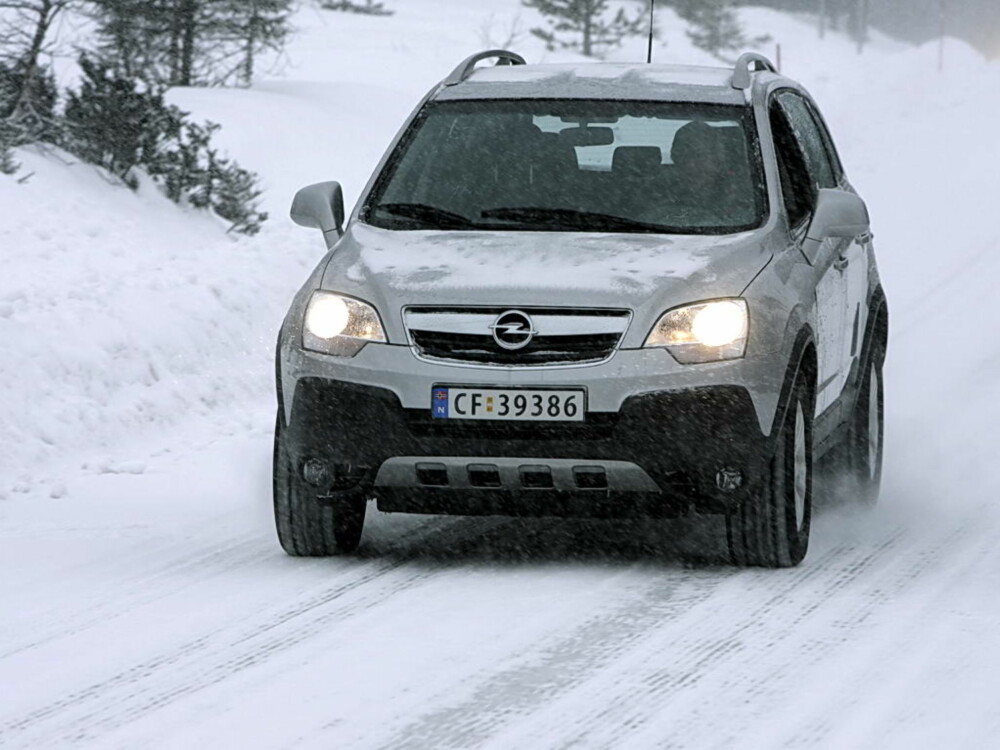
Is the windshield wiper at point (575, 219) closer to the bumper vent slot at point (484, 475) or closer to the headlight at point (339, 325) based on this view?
the headlight at point (339, 325)

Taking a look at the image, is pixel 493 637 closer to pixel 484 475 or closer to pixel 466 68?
pixel 484 475

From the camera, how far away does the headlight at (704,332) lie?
6906 mm

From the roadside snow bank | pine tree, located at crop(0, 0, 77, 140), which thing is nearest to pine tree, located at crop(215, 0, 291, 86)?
pine tree, located at crop(0, 0, 77, 140)

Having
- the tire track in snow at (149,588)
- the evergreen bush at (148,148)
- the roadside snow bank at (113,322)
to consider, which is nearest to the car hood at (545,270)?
the tire track in snow at (149,588)

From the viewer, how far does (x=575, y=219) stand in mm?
7613

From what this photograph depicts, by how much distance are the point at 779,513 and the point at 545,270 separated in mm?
1143

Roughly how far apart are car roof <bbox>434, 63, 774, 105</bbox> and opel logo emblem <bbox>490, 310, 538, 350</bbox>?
1591 mm

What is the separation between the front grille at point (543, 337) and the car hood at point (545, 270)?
4 centimetres

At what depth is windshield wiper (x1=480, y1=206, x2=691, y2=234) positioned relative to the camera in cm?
753

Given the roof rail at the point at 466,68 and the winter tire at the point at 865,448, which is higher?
the roof rail at the point at 466,68

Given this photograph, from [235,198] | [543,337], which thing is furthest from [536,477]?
[235,198]

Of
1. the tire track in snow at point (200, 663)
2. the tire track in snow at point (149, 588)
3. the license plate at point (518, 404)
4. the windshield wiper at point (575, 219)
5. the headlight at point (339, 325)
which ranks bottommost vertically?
the tire track in snow at point (149, 588)

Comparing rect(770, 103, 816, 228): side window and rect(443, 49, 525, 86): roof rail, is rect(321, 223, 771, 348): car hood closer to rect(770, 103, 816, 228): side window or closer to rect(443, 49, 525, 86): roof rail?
rect(770, 103, 816, 228): side window

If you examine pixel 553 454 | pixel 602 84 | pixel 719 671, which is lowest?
pixel 719 671
